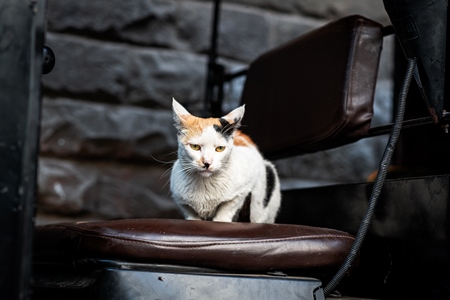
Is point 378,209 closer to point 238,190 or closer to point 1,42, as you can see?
point 238,190

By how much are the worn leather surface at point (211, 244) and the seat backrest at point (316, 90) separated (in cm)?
37

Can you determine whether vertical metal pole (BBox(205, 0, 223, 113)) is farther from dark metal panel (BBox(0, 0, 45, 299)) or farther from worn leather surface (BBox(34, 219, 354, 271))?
dark metal panel (BBox(0, 0, 45, 299))

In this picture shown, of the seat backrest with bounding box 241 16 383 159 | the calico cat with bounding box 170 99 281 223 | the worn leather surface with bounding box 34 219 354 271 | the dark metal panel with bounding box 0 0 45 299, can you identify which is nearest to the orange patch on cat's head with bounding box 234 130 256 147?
the calico cat with bounding box 170 99 281 223

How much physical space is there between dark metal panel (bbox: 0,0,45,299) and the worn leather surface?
1.52ft

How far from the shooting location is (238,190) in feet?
5.27

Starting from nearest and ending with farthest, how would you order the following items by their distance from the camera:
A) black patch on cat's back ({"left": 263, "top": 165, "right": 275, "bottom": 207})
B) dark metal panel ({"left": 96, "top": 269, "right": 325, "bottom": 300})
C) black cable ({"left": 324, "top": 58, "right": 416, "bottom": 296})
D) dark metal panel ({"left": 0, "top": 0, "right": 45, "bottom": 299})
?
dark metal panel ({"left": 0, "top": 0, "right": 45, "bottom": 299}) → dark metal panel ({"left": 96, "top": 269, "right": 325, "bottom": 300}) → black cable ({"left": 324, "top": 58, "right": 416, "bottom": 296}) → black patch on cat's back ({"left": 263, "top": 165, "right": 275, "bottom": 207})

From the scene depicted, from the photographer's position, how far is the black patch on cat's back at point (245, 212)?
165 centimetres

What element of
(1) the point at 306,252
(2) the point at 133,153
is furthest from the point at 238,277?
(2) the point at 133,153

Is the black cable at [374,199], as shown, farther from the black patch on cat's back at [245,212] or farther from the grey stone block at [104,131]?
the grey stone block at [104,131]

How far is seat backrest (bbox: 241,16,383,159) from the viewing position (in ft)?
5.33

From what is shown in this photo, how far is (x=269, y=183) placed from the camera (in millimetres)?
1798

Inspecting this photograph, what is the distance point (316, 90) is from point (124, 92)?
44.4 inches

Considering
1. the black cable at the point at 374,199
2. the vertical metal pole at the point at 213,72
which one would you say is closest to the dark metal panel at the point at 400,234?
the black cable at the point at 374,199

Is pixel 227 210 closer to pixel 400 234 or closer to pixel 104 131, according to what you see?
pixel 400 234
